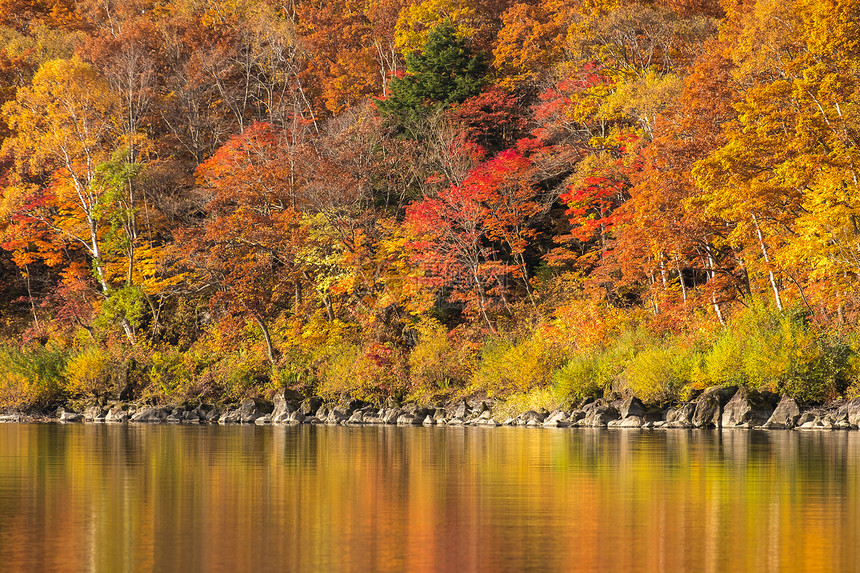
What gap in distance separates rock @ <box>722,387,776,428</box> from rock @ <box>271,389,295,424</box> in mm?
15659

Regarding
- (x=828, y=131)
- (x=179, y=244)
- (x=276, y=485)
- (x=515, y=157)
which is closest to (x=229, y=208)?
(x=179, y=244)

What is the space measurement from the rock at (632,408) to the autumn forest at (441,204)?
0.37 metres

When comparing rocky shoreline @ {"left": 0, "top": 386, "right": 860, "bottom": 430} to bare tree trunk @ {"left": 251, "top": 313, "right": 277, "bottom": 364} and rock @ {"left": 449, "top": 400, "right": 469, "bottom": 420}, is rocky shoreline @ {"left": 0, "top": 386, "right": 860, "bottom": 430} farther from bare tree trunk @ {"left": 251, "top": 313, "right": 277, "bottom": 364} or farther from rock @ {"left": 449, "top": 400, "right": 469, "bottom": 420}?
bare tree trunk @ {"left": 251, "top": 313, "right": 277, "bottom": 364}

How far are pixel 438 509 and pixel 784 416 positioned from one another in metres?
17.2

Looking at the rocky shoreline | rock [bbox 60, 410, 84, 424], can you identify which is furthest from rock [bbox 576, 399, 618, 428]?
rock [bbox 60, 410, 84, 424]

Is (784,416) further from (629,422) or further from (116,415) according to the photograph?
(116,415)

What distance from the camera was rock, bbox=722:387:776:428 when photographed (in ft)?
80.6

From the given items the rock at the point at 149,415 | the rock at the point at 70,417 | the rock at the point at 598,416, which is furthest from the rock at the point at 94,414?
the rock at the point at 598,416

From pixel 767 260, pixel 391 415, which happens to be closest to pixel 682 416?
pixel 767 260

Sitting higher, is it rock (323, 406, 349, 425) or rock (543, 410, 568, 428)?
rock (543, 410, 568, 428)

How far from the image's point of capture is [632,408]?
26.4 m

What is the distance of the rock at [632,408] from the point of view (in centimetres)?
Result: 2633

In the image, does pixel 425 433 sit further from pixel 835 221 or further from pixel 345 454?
pixel 835 221

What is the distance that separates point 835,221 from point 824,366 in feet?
12.2
